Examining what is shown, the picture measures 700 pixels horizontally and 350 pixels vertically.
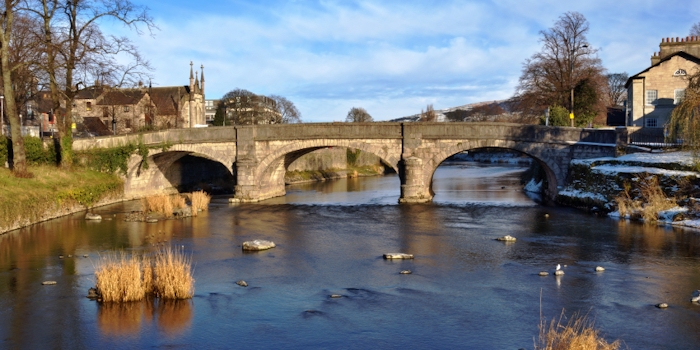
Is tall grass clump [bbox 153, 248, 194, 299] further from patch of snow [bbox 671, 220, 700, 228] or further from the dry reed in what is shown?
patch of snow [bbox 671, 220, 700, 228]

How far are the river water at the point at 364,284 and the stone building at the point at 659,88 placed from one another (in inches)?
771

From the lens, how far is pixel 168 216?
29.8 metres

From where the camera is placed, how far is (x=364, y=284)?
53.4ft

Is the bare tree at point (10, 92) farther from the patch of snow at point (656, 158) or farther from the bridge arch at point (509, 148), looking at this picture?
the patch of snow at point (656, 158)

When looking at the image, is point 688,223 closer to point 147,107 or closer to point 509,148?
point 509,148

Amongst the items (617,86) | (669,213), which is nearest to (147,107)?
(669,213)

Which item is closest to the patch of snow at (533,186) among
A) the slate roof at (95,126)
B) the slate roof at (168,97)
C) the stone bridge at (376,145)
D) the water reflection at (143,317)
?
the stone bridge at (376,145)

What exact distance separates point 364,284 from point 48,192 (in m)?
19.4

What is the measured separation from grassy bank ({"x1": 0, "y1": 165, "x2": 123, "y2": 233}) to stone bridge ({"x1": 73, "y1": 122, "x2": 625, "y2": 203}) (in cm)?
297

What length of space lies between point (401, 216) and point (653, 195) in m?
11.1

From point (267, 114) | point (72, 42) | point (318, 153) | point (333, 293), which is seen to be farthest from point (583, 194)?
point (267, 114)

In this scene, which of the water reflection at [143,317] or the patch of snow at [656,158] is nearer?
the water reflection at [143,317]

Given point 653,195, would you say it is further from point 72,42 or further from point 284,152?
point 72,42

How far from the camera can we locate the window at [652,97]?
145 ft
